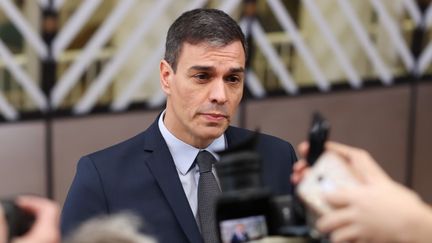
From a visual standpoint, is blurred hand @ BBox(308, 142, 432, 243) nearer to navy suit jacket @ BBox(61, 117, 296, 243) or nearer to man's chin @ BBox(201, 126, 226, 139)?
navy suit jacket @ BBox(61, 117, 296, 243)

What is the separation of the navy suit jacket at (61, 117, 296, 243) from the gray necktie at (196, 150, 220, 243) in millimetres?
20

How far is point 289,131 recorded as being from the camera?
14.8 ft

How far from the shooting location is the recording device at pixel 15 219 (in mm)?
1070

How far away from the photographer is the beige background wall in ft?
13.0

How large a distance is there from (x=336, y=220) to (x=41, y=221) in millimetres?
358

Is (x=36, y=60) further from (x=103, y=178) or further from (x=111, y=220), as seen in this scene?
(x=111, y=220)

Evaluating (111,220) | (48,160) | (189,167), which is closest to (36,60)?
(48,160)

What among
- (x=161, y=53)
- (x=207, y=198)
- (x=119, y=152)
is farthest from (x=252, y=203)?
(x=161, y=53)

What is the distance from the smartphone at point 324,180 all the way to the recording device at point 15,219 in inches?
13.6

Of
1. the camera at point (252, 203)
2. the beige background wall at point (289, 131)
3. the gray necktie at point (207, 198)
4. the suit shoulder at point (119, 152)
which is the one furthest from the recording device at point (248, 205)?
the beige background wall at point (289, 131)

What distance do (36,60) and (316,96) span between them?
4.83 feet

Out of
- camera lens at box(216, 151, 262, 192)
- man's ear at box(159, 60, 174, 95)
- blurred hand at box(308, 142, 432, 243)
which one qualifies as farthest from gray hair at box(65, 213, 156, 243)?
man's ear at box(159, 60, 174, 95)

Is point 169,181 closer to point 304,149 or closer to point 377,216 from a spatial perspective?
point 304,149

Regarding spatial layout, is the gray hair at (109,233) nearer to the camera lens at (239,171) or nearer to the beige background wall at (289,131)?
the camera lens at (239,171)
